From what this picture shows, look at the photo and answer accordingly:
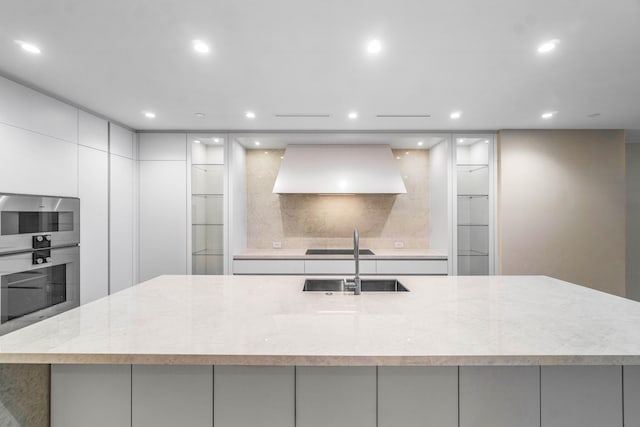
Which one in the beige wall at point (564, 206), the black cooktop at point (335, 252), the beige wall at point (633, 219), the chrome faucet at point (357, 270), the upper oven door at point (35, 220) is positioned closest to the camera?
the chrome faucet at point (357, 270)

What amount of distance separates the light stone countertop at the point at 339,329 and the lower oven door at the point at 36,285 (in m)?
1.22

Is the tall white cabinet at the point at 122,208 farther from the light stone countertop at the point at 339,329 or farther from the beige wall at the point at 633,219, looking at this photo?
the beige wall at the point at 633,219

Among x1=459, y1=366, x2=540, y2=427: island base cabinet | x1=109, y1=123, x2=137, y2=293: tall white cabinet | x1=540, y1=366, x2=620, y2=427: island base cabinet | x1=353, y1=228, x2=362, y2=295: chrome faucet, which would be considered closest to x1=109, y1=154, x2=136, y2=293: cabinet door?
x1=109, y1=123, x2=137, y2=293: tall white cabinet

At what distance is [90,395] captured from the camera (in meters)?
1.19

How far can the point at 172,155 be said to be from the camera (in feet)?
12.8

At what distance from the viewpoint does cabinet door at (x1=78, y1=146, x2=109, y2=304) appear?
10.0 ft

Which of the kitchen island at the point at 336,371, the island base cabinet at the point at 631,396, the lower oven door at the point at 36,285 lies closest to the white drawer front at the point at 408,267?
the kitchen island at the point at 336,371

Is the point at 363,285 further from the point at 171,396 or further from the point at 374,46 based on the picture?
Result: the point at 374,46

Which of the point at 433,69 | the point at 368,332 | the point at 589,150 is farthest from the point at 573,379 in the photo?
the point at 589,150

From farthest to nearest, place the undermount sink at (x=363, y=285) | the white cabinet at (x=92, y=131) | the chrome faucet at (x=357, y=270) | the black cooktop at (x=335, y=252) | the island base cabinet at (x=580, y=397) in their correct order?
the black cooktop at (x=335, y=252)
the white cabinet at (x=92, y=131)
the undermount sink at (x=363, y=285)
the chrome faucet at (x=357, y=270)
the island base cabinet at (x=580, y=397)

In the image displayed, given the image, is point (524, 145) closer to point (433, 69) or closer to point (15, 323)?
point (433, 69)

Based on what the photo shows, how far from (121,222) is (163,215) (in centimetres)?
45

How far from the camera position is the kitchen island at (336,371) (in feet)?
3.35

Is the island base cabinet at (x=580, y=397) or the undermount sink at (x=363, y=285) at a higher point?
the undermount sink at (x=363, y=285)
